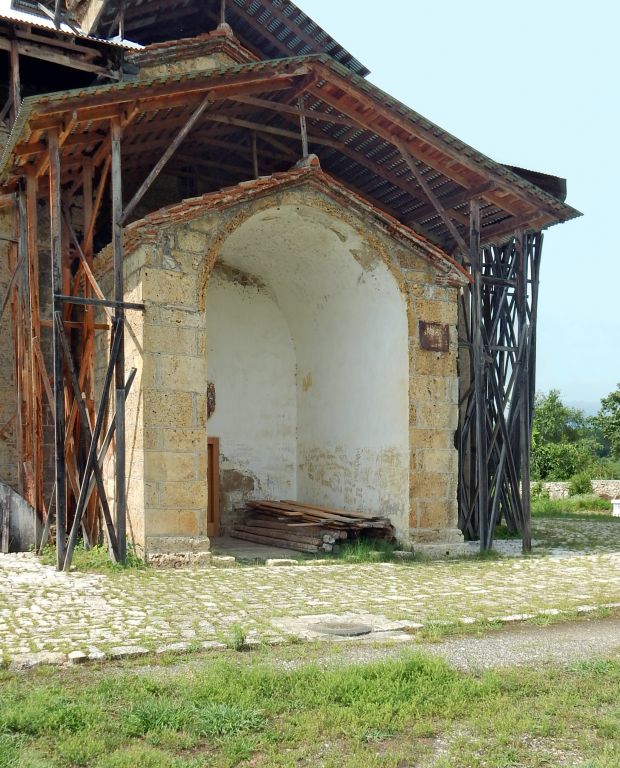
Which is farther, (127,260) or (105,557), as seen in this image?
(127,260)

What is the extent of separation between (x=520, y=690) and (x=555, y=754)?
0.89 meters

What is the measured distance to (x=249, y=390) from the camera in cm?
1500

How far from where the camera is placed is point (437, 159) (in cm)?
1259

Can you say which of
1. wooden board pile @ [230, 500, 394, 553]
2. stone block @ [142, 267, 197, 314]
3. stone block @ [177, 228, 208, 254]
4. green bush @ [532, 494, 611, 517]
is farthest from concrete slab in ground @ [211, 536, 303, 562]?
green bush @ [532, 494, 611, 517]

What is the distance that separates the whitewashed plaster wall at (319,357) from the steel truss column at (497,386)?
1.26 meters

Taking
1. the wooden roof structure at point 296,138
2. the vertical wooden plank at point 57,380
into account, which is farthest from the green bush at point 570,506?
the vertical wooden plank at point 57,380

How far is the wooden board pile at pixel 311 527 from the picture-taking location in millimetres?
12055

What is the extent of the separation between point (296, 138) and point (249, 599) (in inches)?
301

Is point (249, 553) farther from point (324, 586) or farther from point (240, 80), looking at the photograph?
point (240, 80)

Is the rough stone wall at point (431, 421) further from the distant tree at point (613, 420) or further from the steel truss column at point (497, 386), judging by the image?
the distant tree at point (613, 420)

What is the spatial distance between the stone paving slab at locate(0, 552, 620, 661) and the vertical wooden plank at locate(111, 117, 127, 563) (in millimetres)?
828

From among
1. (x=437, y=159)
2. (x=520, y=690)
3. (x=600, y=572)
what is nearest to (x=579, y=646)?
(x=520, y=690)

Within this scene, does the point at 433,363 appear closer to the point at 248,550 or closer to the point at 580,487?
the point at 248,550

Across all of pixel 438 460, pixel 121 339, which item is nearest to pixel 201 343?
→ pixel 121 339
